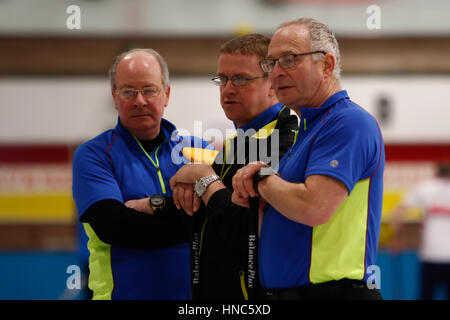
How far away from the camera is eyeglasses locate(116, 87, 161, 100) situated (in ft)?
7.30

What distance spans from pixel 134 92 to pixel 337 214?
1.05 metres

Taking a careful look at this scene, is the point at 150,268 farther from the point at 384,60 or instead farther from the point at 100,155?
the point at 384,60

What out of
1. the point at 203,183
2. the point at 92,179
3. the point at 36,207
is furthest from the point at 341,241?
the point at 36,207

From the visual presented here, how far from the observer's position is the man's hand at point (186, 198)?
200 centimetres

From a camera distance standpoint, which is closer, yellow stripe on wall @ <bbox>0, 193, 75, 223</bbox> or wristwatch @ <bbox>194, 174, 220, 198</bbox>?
wristwatch @ <bbox>194, 174, 220, 198</bbox>

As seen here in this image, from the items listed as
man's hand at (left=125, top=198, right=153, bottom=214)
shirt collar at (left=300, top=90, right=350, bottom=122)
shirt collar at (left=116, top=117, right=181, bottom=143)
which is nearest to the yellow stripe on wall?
shirt collar at (left=116, top=117, right=181, bottom=143)

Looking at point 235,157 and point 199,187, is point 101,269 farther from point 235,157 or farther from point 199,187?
point 235,157

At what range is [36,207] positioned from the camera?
960cm

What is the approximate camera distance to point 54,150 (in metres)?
9.60

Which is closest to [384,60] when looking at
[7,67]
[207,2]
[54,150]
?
[207,2]

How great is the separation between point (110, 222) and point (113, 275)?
28 centimetres

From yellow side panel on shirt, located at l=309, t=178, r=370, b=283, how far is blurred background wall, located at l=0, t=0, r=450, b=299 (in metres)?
7.83

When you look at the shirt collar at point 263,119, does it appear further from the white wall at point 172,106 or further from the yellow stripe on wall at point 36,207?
the yellow stripe on wall at point 36,207

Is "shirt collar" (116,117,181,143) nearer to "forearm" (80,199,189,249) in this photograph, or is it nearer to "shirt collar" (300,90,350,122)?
"forearm" (80,199,189,249)
